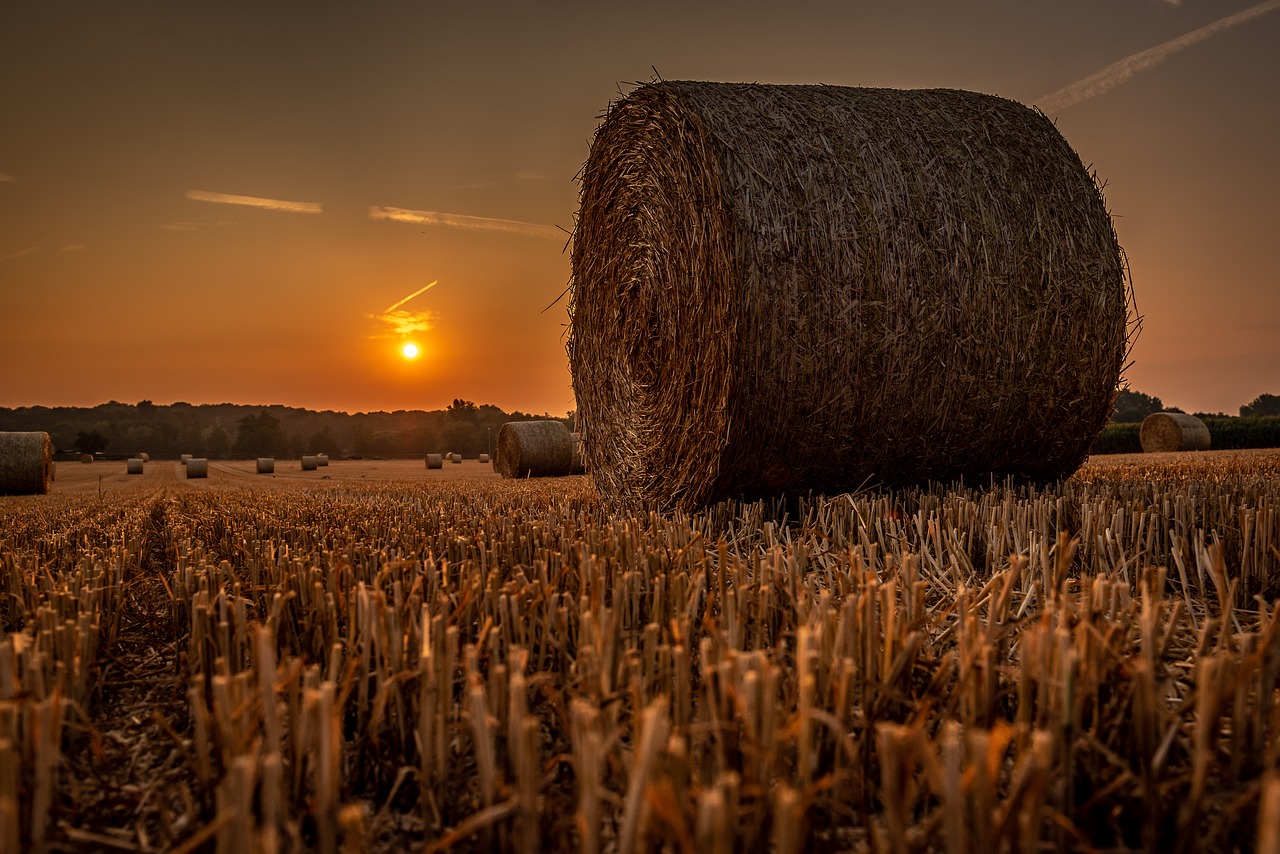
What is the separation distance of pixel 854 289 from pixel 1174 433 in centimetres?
2005

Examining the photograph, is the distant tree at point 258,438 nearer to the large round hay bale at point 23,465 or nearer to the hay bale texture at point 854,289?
the large round hay bale at point 23,465

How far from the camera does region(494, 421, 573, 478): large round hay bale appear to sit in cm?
1392

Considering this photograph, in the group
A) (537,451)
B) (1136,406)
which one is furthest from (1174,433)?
(1136,406)

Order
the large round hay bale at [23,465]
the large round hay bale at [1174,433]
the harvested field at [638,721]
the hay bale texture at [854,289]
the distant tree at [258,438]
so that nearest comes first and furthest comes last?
1. the harvested field at [638,721]
2. the hay bale texture at [854,289]
3. the large round hay bale at [23,465]
4. the large round hay bale at [1174,433]
5. the distant tree at [258,438]

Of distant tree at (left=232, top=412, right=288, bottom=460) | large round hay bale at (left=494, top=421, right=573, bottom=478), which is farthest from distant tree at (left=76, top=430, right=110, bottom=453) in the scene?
large round hay bale at (left=494, top=421, right=573, bottom=478)

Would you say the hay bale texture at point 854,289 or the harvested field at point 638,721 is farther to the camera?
the hay bale texture at point 854,289

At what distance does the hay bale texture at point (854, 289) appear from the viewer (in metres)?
4.29

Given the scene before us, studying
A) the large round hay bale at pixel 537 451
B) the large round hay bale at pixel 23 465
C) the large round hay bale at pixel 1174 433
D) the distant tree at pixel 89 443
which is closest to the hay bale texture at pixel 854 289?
the large round hay bale at pixel 537 451

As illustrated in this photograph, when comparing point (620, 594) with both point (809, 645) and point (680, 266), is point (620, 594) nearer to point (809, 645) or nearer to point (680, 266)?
point (809, 645)

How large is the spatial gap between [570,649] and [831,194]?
3.25m

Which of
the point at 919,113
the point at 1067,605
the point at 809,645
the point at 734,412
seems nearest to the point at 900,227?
the point at 919,113

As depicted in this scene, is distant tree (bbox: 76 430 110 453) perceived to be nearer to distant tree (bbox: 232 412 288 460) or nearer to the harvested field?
distant tree (bbox: 232 412 288 460)

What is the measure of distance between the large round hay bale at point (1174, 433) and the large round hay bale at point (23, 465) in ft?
79.0

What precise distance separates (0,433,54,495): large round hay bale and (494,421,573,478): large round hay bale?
7546 mm
